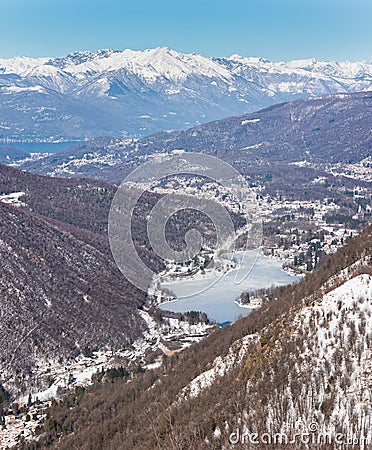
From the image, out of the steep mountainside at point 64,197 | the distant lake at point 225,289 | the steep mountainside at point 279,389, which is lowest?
the distant lake at point 225,289

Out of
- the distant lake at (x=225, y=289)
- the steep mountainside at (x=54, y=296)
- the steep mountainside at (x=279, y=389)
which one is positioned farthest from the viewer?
the distant lake at (x=225, y=289)

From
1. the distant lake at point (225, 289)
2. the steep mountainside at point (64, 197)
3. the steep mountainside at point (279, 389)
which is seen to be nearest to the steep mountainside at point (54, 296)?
the steep mountainside at point (64, 197)

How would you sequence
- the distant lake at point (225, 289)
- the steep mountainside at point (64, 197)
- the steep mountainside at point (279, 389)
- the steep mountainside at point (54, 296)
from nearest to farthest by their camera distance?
the steep mountainside at point (279, 389) → the steep mountainside at point (54, 296) → the distant lake at point (225, 289) → the steep mountainside at point (64, 197)

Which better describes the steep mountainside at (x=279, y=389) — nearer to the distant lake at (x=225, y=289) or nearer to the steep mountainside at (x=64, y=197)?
the distant lake at (x=225, y=289)

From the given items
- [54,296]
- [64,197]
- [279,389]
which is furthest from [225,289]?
[279,389]

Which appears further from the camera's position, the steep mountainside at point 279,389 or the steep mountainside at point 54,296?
the steep mountainside at point 54,296

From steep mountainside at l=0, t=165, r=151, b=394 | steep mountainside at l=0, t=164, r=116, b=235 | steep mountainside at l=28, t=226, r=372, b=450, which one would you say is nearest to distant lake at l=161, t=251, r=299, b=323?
steep mountainside at l=0, t=165, r=151, b=394

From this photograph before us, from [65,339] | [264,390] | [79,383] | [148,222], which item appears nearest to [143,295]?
[65,339]

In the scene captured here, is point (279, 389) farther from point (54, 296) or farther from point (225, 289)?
point (225, 289)
